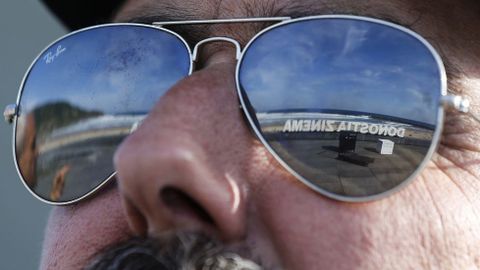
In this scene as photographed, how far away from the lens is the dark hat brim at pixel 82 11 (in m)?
1.81

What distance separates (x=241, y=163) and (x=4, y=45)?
3303 mm

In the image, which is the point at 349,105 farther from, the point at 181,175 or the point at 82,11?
the point at 82,11

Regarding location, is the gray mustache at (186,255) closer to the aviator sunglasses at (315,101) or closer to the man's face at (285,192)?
the man's face at (285,192)

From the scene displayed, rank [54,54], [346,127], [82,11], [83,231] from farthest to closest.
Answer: [82,11] < [54,54] < [83,231] < [346,127]

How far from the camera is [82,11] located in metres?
1.95

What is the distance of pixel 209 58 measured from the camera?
138 cm

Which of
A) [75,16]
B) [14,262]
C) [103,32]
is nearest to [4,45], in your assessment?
[14,262]

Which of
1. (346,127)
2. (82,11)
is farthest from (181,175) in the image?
(82,11)

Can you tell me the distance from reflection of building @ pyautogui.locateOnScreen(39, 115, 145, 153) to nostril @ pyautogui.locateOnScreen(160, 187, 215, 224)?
32 centimetres

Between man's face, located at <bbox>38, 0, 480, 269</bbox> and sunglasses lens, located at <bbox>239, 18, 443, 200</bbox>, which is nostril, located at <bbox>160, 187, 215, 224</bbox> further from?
sunglasses lens, located at <bbox>239, 18, 443, 200</bbox>

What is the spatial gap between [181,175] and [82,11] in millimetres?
1089

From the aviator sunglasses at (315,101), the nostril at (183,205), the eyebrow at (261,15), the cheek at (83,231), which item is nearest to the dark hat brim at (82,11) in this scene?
the eyebrow at (261,15)

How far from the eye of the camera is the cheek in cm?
124

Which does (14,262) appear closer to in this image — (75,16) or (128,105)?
(75,16)
